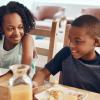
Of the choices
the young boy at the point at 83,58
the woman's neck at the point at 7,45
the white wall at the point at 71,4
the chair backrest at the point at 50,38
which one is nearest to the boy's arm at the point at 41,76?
the young boy at the point at 83,58

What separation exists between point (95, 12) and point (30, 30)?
108 inches

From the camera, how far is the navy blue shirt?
1.09 metres

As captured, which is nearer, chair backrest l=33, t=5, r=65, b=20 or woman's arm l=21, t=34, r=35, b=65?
woman's arm l=21, t=34, r=35, b=65

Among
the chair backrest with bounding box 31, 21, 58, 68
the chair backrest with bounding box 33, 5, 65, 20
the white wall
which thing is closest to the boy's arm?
A: the chair backrest with bounding box 31, 21, 58, 68

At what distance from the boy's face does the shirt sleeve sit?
Result: 111 millimetres

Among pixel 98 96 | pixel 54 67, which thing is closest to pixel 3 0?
pixel 54 67

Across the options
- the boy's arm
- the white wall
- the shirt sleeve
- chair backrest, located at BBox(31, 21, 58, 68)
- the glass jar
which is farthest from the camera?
the white wall

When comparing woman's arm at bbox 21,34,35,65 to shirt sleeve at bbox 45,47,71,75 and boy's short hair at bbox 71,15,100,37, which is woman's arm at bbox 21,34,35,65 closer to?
shirt sleeve at bbox 45,47,71,75

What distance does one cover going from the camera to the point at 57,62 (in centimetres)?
120

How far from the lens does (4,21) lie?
4.58 feet

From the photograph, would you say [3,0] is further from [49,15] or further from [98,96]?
[98,96]

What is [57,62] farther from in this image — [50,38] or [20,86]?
[20,86]

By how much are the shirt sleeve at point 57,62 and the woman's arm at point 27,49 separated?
213 millimetres

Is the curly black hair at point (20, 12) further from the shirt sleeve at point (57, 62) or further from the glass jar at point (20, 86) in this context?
the glass jar at point (20, 86)
